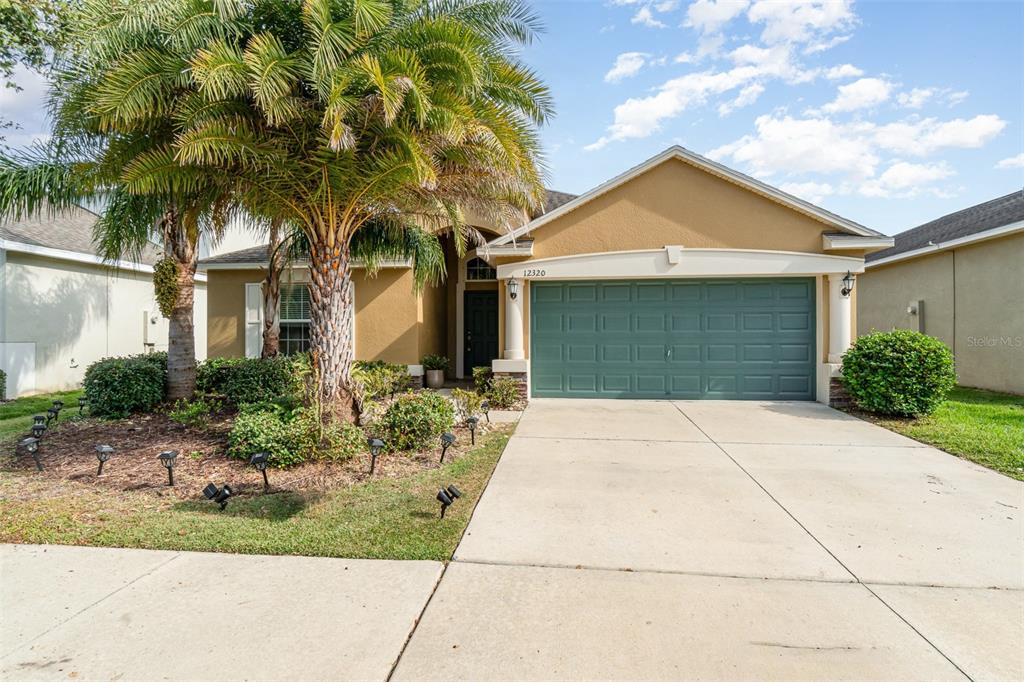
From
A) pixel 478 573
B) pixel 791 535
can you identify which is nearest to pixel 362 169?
pixel 478 573

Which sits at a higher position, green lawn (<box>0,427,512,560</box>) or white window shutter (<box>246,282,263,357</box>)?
white window shutter (<box>246,282,263,357</box>)

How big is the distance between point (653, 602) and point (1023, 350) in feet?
43.4

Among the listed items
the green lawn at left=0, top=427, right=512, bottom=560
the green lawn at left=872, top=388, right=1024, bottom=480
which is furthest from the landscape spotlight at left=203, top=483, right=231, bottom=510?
the green lawn at left=872, top=388, right=1024, bottom=480

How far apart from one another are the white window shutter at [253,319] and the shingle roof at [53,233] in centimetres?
216

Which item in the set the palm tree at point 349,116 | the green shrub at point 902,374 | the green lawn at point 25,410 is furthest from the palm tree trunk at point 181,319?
the green shrub at point 902,374

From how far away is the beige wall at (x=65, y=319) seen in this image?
39.8ft

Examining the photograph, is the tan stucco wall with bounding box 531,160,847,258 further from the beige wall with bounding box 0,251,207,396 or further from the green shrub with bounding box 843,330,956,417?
the beige wall with bounding box 0,251,207,396

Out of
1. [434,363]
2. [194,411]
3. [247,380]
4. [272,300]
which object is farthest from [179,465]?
[434,363]

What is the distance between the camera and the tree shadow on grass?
15.3 feet

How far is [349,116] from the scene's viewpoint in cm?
568

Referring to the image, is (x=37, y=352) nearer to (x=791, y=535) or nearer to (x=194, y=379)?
(x=194, y=379)

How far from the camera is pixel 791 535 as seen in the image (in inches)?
168

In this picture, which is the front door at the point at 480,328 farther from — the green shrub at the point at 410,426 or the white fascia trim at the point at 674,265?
the green shrub at the point at 410,426

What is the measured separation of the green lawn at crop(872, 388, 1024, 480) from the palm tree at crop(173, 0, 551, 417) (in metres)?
6.99
